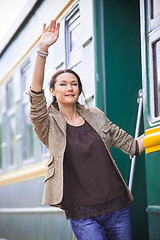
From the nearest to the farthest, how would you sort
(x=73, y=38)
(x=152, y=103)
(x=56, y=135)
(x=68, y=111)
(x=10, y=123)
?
(x=56, y=135) → (x=68, y=111) → (x=152, y=103) → (x=73, y=38) → (x=10, y=123)

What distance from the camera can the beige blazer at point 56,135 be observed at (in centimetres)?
288

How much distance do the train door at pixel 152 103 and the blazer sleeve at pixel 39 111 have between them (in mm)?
758

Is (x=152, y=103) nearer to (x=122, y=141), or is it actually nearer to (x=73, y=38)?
(x=122, y=141)

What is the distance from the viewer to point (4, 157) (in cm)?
875

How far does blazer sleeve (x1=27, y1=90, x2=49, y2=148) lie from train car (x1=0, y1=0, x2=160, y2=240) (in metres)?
0.69

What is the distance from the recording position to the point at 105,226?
2.93 metres

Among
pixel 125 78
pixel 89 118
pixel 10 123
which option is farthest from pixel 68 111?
pixel 10 123

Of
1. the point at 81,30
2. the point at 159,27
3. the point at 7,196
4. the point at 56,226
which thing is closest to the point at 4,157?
the point at 7,196

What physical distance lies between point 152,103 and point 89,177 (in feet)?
2.82

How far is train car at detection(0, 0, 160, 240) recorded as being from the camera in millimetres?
3477

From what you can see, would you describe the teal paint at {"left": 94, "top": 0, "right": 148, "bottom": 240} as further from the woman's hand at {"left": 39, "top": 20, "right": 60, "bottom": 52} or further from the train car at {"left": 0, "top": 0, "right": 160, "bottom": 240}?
the woman's hand at {"left": 39, "top": 20, "right": 60, "bottom": 52}

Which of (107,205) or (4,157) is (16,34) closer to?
(4,157)

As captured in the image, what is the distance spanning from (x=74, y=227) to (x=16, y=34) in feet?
17.1

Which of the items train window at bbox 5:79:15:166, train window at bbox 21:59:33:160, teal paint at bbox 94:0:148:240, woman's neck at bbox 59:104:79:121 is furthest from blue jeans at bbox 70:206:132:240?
train window at bbox 5:79:15:166
